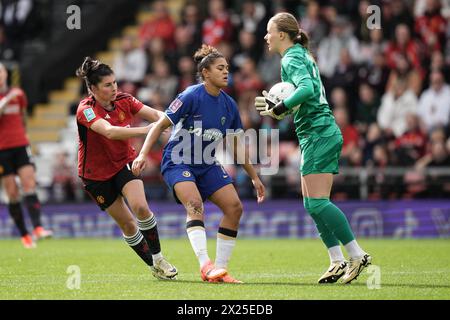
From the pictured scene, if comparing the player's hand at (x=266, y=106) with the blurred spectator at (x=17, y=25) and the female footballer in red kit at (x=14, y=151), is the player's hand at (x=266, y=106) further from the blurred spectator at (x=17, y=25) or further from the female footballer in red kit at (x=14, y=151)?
the blurred spectator at (x=17, y=25)

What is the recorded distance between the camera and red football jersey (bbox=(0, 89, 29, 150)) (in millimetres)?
14359

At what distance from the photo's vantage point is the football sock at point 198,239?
8703mm

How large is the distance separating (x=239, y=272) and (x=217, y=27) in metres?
10.5

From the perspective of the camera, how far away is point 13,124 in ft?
47.4

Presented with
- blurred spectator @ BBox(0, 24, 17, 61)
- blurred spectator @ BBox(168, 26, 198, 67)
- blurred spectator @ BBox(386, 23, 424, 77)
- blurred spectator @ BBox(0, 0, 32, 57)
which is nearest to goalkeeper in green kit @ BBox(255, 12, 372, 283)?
blurred spectator @ BBox(386, 23, 424, 77)

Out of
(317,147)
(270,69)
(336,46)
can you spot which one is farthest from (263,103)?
(270,69)

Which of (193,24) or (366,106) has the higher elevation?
(193,24)

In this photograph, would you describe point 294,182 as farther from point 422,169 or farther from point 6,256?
point 6,256

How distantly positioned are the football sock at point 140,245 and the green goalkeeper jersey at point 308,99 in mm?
1926

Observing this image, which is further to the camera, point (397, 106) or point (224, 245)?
point (397, 106)

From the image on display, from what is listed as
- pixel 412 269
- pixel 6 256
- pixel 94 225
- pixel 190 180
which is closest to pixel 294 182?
pixel 94 225

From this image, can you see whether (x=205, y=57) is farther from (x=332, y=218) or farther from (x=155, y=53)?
(x=155, y=53)

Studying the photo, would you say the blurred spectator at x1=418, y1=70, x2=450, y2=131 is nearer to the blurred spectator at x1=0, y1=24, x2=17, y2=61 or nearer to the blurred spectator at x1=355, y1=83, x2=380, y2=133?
the blurred spectator at x1=355, y1=83, x2=380, y2=133


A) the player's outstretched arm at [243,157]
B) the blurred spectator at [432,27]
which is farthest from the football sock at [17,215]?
the blurred spectator at [432,27]
